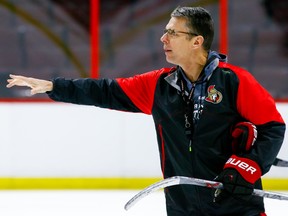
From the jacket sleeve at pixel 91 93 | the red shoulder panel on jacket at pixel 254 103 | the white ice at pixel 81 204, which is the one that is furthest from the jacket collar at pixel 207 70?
the white ice at pixel 81 204

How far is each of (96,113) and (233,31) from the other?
188 cm

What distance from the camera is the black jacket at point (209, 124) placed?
237 cm

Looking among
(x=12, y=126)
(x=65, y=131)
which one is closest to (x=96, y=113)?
(x=65, y=131)

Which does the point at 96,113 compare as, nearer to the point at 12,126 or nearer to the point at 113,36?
the point at 12,126

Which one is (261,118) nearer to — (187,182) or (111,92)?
(187,182)

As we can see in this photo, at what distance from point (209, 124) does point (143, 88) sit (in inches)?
13.3

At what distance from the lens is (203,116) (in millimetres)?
2428

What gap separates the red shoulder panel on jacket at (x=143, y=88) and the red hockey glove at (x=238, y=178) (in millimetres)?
422

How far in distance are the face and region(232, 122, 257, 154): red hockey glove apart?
31 cm

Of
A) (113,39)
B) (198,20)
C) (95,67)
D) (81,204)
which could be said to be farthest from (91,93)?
(113,39)

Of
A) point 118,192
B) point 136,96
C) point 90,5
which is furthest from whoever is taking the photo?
point 90,5

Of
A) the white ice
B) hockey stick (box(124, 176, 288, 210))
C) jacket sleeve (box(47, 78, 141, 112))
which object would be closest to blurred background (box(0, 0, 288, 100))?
the white ice

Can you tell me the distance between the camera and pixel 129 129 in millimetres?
6160

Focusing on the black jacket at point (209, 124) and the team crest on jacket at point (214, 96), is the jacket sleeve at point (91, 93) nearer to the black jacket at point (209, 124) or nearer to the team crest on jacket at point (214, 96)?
the black jacket at point (209, 124)
